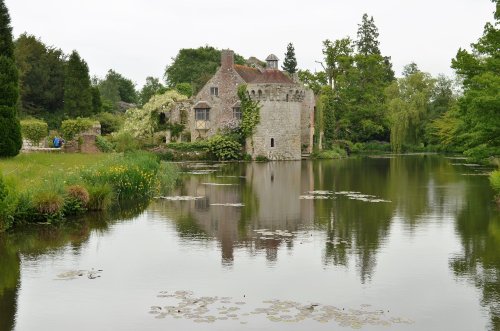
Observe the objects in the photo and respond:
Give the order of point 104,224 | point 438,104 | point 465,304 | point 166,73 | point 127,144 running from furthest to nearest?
1. point 166,73
2. point 438,104
3. point 127,144
4. point 104,224
5. point 465,304

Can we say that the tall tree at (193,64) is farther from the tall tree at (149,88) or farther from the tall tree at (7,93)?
the tall tree at (7,93)

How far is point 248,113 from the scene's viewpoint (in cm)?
5606

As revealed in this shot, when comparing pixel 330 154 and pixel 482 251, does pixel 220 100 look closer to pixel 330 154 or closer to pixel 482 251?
pixel 330 154

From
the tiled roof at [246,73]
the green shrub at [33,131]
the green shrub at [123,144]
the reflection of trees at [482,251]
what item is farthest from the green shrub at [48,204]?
the tiled roof at [246,73]

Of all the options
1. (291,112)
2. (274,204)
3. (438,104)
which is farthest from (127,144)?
(438,104)

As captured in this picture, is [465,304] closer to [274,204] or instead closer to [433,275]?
[433,275]

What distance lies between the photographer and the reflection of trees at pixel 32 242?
10820mm

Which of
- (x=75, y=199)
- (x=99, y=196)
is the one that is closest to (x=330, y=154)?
(x=99, y=196)

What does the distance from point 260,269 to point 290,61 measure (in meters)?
78.2

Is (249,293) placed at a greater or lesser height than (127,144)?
lesser

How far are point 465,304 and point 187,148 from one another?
148ft

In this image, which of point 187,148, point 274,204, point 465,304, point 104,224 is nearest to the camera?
point 465,304

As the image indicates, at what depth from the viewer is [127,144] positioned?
45281 millimetres

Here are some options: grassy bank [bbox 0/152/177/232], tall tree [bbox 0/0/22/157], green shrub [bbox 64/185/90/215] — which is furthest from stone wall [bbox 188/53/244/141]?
green shrub [bbox 64/185/90/215]
